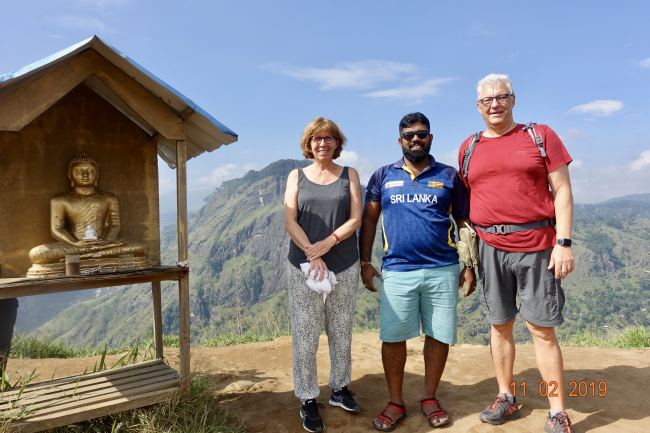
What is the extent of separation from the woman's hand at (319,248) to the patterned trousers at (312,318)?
19 cm

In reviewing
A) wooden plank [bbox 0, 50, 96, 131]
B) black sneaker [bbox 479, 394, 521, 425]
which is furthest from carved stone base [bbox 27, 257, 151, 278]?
black sneaker [bbox 479, 394, 521, 425]

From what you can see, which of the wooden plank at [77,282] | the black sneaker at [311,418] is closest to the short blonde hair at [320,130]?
the wooden plank at [77,282]

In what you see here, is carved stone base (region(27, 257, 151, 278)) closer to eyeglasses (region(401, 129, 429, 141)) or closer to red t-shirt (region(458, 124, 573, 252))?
eyeglasses (region(401, 129, 429, 141))

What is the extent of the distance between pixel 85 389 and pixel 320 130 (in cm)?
303

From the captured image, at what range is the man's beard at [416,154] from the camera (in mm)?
3297

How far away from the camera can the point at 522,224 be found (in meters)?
3.09

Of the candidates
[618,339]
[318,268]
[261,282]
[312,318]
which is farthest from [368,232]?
[261,282]

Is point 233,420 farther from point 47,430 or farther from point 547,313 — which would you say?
point 547,313

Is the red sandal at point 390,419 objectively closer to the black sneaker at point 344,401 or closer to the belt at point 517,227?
the black sneaker at point 344,401

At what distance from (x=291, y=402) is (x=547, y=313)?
2.44 m

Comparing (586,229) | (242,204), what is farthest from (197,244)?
(586,229)

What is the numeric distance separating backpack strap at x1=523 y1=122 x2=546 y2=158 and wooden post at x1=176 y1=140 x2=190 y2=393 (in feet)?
9.40

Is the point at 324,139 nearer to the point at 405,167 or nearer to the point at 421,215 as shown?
the point at 405,167
